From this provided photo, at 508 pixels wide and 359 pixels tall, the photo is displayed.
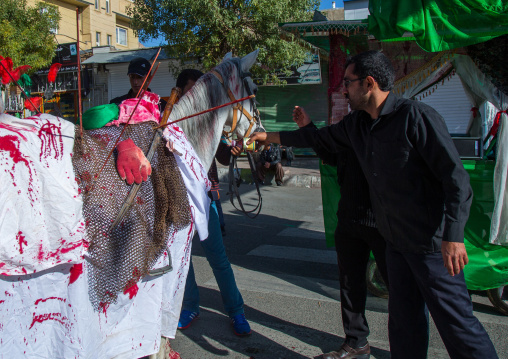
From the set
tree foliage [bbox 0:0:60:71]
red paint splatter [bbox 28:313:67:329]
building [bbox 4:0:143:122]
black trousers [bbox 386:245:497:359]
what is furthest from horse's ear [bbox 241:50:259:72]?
building [bbox 4:0:143:122]

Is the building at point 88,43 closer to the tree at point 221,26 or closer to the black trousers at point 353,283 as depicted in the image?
the tree at point 221,26

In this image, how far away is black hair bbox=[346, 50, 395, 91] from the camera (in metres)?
2.08

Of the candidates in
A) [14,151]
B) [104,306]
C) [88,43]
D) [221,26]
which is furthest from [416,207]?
[88,43]

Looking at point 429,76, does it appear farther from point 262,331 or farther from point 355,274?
point 262,331

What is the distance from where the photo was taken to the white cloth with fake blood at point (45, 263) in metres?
1.58

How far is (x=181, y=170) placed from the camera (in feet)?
7.16

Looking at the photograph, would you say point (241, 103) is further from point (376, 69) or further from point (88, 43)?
point (88, 43)

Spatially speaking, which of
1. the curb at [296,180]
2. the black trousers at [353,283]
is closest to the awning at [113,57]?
the curb at [296,180]

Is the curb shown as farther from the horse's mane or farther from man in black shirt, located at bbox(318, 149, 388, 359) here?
the horse's mane

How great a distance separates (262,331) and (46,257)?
1945mm

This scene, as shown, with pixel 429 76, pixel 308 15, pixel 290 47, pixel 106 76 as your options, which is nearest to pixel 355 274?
pixel 429 76

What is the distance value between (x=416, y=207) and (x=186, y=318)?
1995mm

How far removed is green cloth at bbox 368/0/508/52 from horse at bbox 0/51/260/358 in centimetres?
214

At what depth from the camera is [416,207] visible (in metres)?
1.99
